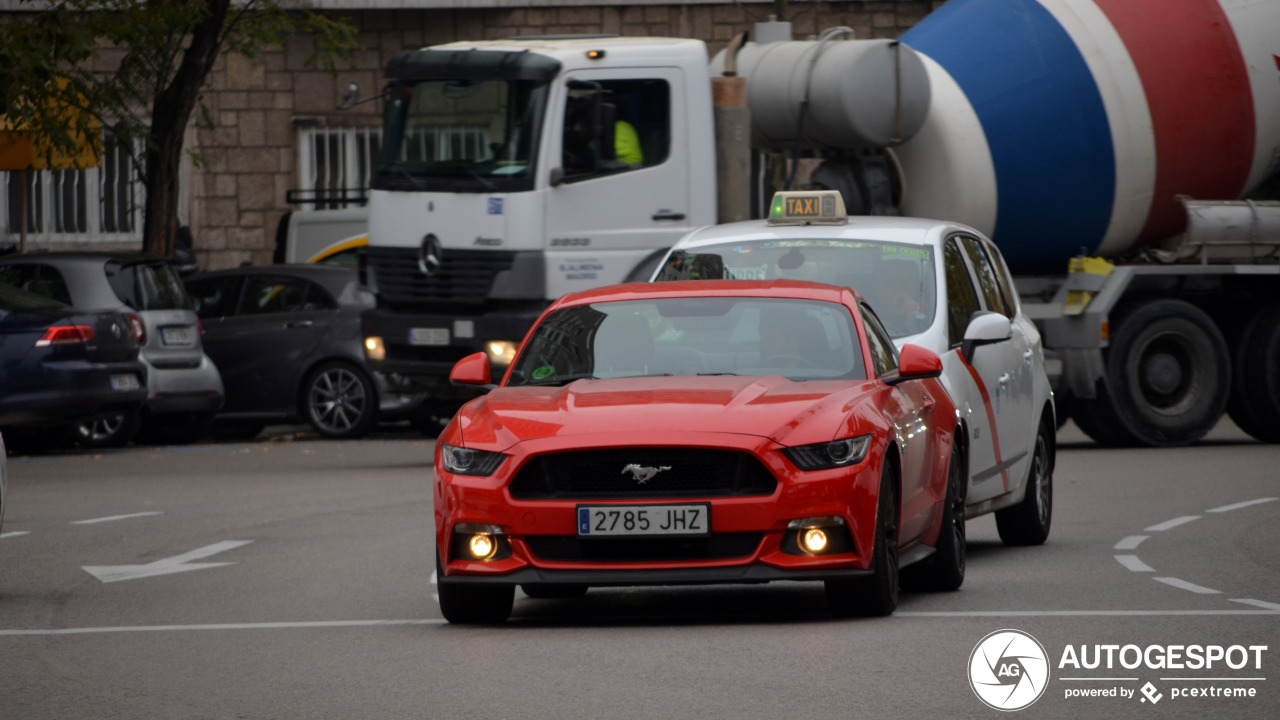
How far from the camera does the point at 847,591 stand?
27.6 ft

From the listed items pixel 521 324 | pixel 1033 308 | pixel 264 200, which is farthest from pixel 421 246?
pixel 264 200

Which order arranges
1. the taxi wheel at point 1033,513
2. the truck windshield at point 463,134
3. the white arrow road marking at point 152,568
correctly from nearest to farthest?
1. the white arrow road marking at point 152,568
2. the taxi wheel at point 1033,513
3. the truck windshield at point 463,134

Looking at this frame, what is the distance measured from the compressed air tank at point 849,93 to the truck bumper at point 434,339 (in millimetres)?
2602

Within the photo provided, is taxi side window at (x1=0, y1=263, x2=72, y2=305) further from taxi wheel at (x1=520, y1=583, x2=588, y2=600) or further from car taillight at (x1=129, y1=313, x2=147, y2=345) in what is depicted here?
taxi wheel at (x1=520, y1=583, x2=588, y2=600)

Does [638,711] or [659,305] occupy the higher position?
[659,305]

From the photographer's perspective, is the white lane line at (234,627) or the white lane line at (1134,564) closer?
the white lane line at (234,627)

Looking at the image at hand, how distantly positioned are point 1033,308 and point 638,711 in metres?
12.3

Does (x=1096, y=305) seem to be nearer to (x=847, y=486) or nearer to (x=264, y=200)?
(x=847, y=486)

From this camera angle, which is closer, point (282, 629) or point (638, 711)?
point (638, 711)

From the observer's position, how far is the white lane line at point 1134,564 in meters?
10.3

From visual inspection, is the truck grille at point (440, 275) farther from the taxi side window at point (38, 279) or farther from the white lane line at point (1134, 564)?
the white lane line at point (1134, 564)

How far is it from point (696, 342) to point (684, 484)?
1.23 m

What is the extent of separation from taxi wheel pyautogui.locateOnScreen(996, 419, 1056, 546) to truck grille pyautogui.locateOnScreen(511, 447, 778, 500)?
3.69 meters

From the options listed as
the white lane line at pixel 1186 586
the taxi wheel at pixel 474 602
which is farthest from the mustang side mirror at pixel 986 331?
the taxi wheel at pixel 474 602
